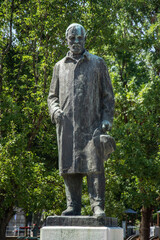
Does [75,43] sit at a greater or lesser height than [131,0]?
lesser

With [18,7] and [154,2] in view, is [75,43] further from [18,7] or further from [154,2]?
[154,2]

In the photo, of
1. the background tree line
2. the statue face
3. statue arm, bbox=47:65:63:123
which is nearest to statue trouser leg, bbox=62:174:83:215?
statue arm, bbox=47:65:63:123

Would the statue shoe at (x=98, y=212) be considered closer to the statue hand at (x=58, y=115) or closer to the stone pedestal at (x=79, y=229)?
the stone pedestal at (x=79, y=229)

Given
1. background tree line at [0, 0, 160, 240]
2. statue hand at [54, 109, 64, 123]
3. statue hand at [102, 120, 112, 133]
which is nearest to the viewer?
statue hand at [102, 120, 112, 133]

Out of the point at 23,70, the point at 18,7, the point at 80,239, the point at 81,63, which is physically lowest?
the point at 80,239

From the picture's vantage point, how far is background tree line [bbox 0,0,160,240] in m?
19.3

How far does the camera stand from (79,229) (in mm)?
5984

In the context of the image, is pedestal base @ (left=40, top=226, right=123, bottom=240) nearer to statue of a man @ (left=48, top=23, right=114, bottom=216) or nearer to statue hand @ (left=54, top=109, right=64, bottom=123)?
statue of a man @ (left=48, top=23, right=114, bottom=216)

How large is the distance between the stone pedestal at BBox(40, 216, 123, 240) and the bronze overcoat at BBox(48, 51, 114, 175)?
71cm

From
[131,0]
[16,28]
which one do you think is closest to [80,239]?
[16,28]

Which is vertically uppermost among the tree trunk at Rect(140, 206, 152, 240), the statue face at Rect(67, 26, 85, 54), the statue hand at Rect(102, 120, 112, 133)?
the statue face at Rect(67, 26, 85, 54)

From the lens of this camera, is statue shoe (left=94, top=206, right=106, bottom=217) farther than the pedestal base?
Yes

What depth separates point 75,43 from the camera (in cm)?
693

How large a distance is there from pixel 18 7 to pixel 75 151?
16097 millimetres
